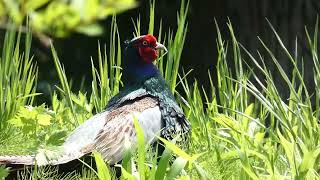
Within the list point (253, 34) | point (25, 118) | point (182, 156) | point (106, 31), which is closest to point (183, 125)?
point (25, 118)

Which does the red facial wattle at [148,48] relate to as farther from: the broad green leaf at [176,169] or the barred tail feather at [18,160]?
the broad green leaf at [176,169]

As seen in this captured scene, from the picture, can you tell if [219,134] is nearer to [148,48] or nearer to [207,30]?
[148,48]

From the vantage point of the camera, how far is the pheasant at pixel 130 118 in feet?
10.3

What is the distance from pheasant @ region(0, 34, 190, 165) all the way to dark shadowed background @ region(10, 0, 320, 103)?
5.07 ft

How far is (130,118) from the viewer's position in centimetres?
341

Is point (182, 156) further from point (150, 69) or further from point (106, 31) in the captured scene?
point (106, 31)

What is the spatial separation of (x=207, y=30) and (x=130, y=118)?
7.97 ft

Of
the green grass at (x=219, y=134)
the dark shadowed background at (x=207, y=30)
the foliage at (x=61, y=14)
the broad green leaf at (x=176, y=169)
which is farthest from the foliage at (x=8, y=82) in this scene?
the dark shadowed background at (x=207, y=30)

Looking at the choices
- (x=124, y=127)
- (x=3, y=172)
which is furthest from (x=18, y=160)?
(x=124, y=127)

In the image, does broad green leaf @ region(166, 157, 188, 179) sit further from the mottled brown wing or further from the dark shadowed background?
the dark shadowed background

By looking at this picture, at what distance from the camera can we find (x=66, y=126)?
393cm

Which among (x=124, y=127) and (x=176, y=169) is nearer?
(x=176, y=169)

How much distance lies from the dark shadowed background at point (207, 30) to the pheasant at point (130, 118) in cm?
155

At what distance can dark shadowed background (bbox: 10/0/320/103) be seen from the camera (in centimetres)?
531
